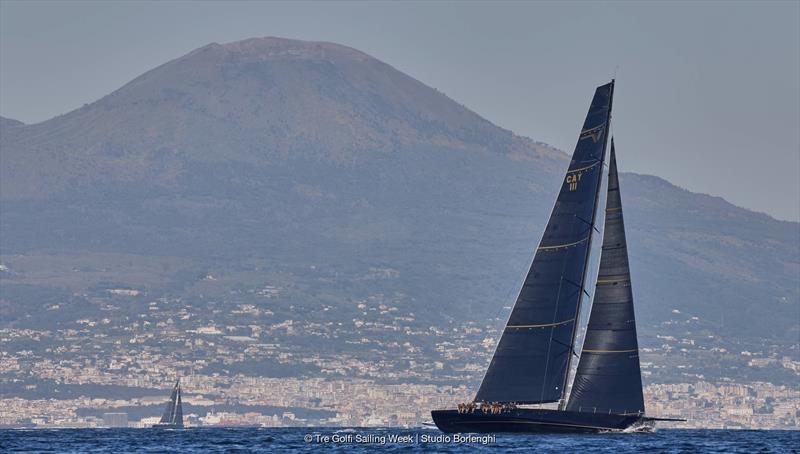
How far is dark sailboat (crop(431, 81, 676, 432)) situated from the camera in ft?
289

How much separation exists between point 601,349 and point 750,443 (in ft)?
47.2

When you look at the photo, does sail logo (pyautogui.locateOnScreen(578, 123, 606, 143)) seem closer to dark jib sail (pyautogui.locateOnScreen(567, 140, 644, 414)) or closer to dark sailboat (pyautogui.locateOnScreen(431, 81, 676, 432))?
dark sailboat (pyautogui.locateOnScreen(431, 81, 676, 432))

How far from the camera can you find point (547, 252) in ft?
293

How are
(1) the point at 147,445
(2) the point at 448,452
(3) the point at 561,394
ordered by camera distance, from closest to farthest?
(2) the point at 448,452 → (3) the point at 561,394 → (1) the point at 147,445

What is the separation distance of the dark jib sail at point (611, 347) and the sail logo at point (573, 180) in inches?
55.7

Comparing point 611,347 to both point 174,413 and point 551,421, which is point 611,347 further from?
point 174,413

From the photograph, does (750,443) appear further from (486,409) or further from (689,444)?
(486,409)

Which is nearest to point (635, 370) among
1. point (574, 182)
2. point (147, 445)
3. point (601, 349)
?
point (601, 349)

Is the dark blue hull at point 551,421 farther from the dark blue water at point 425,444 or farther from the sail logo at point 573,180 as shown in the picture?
the sail logo at point 573,180

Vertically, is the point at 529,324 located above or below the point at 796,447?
above

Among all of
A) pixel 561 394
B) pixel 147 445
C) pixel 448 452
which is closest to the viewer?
pixel 448 452

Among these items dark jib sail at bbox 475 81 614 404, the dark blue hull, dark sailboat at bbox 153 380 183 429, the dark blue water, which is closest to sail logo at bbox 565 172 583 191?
dark jib sail at bbox 475 81 614 404

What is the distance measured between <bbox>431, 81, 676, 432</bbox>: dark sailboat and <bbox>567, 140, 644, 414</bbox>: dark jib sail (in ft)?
0.14

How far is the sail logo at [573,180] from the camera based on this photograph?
89.5 meters
